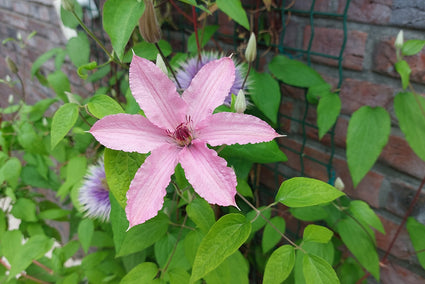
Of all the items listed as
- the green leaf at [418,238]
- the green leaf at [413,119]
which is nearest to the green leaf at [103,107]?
the green leaf at [413,119]

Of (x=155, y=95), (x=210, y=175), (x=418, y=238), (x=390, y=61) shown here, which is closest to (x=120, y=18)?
(x=155, y=95)

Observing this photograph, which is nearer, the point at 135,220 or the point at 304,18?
the point at 135,220

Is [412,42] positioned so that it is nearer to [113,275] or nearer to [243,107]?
[243,107]

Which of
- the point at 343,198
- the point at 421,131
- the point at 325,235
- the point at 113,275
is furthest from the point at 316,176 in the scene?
the point at 113,275

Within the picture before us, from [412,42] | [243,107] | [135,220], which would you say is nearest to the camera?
[135,220]

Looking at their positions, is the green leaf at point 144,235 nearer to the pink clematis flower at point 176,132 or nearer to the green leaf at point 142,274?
the green leaf at point 142,274

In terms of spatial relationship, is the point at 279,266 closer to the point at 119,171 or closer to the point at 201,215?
the point at 201,215

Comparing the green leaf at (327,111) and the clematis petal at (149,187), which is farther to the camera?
the green leaf at (327,111)
